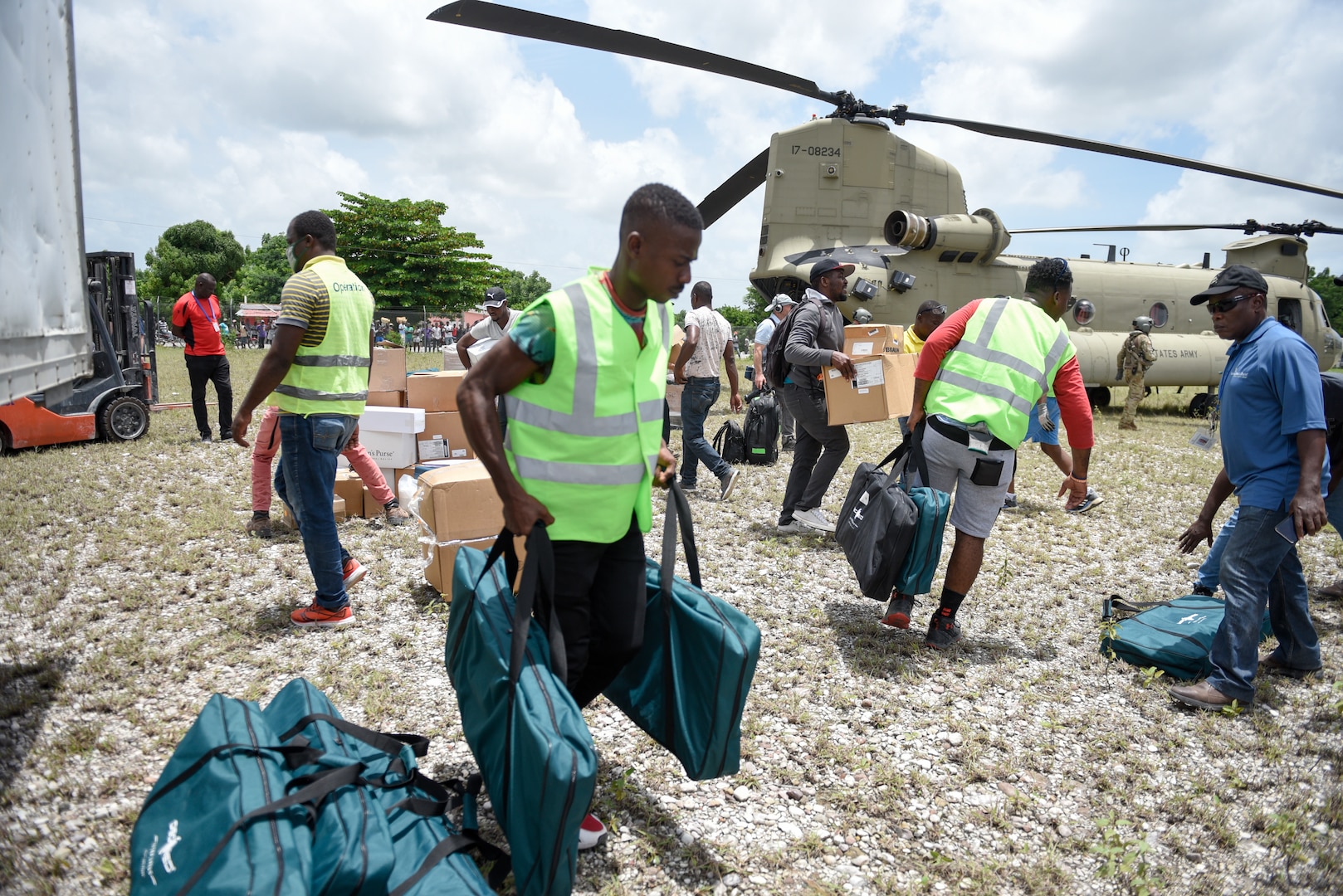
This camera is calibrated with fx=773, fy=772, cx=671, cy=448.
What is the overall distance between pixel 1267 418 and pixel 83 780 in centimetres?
499

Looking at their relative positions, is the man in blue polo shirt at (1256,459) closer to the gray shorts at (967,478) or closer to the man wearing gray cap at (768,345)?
the gray shorts at (967,478)

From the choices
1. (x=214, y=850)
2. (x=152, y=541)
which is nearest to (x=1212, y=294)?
(x=214, y=850)

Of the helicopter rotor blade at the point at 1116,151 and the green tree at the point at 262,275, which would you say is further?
the green tree at the point at 262,275

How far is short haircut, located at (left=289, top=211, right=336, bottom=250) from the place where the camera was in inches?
158

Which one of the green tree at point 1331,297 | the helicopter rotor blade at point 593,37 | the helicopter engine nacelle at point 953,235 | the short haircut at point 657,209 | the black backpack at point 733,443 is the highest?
the green tree at point 1331,297

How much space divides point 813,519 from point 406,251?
129ft

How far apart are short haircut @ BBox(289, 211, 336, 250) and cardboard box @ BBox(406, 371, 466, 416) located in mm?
2783

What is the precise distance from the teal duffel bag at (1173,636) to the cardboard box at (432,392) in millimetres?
5287

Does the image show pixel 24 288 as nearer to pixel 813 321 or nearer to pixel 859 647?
pixel 859 647

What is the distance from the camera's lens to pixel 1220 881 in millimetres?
2482

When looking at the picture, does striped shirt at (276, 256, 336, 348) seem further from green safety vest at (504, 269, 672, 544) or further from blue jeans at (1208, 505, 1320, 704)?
blue jeans at (1208, 505, 1320, 704)

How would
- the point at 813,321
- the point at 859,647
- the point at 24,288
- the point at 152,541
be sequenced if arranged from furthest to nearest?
the point at 813,321 < the point at 152,541 < the point at 859,647 < the point at 24,288

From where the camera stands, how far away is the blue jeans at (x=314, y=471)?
383 cm

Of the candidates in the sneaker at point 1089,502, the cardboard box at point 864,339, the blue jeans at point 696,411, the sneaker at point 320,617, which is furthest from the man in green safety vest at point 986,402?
the sneaker at point 1089,502
